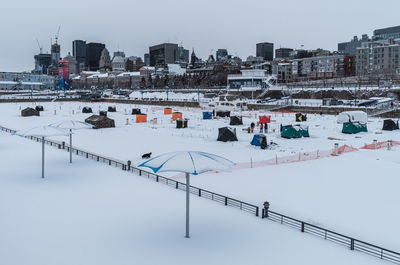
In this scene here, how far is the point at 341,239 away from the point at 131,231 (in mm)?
8115

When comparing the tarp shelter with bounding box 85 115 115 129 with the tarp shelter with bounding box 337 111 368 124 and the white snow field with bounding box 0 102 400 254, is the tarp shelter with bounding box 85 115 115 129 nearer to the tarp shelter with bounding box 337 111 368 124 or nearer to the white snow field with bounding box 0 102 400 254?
the white snow field with bounding box 0 102 400 254

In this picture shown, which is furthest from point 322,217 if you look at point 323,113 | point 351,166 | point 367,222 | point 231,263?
point 323,113

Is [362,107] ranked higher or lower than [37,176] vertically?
higher

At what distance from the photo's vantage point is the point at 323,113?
67.6 metres

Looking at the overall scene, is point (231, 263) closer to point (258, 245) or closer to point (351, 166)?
point (258, 245)

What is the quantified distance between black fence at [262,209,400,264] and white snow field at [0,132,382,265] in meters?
0.32

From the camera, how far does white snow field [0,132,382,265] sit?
12.0 meters

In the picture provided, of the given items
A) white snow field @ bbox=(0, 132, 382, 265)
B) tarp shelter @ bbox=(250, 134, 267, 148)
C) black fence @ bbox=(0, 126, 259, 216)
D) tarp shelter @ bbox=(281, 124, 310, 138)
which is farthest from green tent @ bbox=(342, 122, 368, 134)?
white snow field @ bbox=(0, 132, 382, 265)

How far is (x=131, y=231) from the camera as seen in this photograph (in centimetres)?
1409

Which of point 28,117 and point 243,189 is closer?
point 243,189

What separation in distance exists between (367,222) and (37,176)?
18.9 m

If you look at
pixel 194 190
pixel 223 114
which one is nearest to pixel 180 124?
pixel 223 114

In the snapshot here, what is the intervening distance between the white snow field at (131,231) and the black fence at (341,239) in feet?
1.04

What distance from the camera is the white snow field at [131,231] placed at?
12.0m
